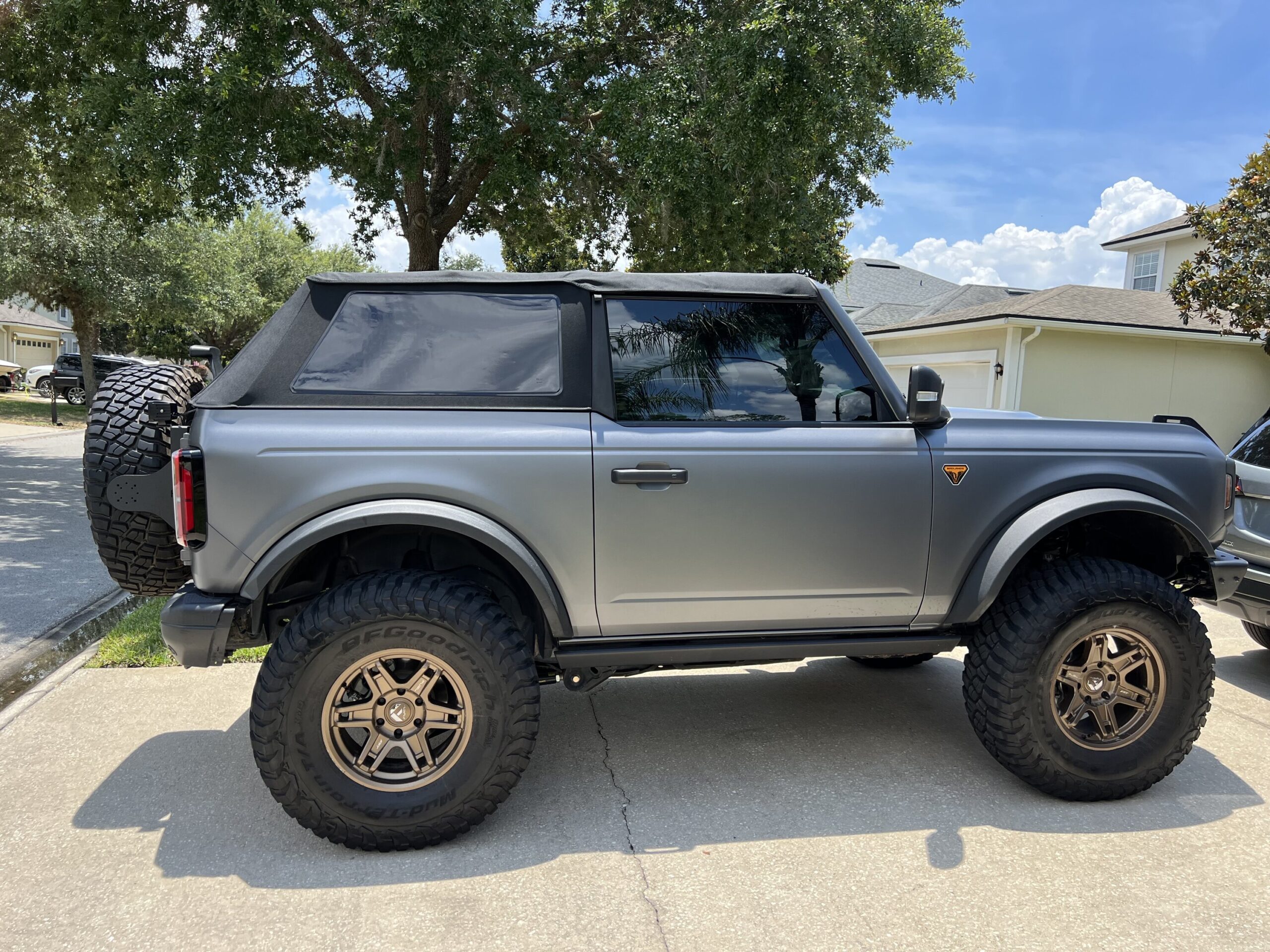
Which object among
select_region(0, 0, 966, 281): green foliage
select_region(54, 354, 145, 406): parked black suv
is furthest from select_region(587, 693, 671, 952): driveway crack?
select_region(54, 354, 145, 406): parked black suv

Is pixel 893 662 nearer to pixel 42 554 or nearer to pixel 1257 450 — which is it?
pixel 1257 450

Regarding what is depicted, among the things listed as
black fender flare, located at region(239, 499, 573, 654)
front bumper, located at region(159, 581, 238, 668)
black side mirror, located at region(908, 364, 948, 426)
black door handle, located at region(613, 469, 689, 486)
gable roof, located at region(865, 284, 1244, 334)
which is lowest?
front bumper, located at region(159, 581, 238, 668)

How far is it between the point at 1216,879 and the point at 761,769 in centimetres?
168

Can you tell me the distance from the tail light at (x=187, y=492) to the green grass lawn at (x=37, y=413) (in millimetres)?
19676

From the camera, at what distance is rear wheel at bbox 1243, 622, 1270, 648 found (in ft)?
18.4

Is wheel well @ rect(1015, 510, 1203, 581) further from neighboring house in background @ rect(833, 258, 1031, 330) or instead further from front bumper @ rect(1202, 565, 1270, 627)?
neighboring house in background @ rect(833, 258, 1031, 330)

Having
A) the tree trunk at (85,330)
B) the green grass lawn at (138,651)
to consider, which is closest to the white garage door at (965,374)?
the green grass lawn at (138,651)

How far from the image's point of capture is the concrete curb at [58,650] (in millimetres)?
Answer: 4727

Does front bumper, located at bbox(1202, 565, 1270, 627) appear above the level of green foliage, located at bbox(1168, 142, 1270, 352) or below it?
below

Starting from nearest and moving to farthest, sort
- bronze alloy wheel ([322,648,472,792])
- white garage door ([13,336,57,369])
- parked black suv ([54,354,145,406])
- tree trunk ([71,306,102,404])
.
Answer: bronze alloy wheel ([322,648,472,792]), tree trunk ([71,306,102,404]), parked black suv ([54,354,145,406]), white garage door ([13,336,57,369])

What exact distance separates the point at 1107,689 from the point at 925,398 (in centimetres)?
143

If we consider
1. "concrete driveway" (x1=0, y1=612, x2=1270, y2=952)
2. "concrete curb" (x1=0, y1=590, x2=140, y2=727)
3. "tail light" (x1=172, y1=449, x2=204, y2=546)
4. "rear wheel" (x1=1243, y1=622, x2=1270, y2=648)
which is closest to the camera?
"concrete driveway" (x1=0, y1=612, x2=1270, y2=952)

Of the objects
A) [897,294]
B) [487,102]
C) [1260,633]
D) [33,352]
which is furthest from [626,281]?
[33,352]

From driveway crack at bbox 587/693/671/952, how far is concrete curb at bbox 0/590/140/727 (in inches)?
113
